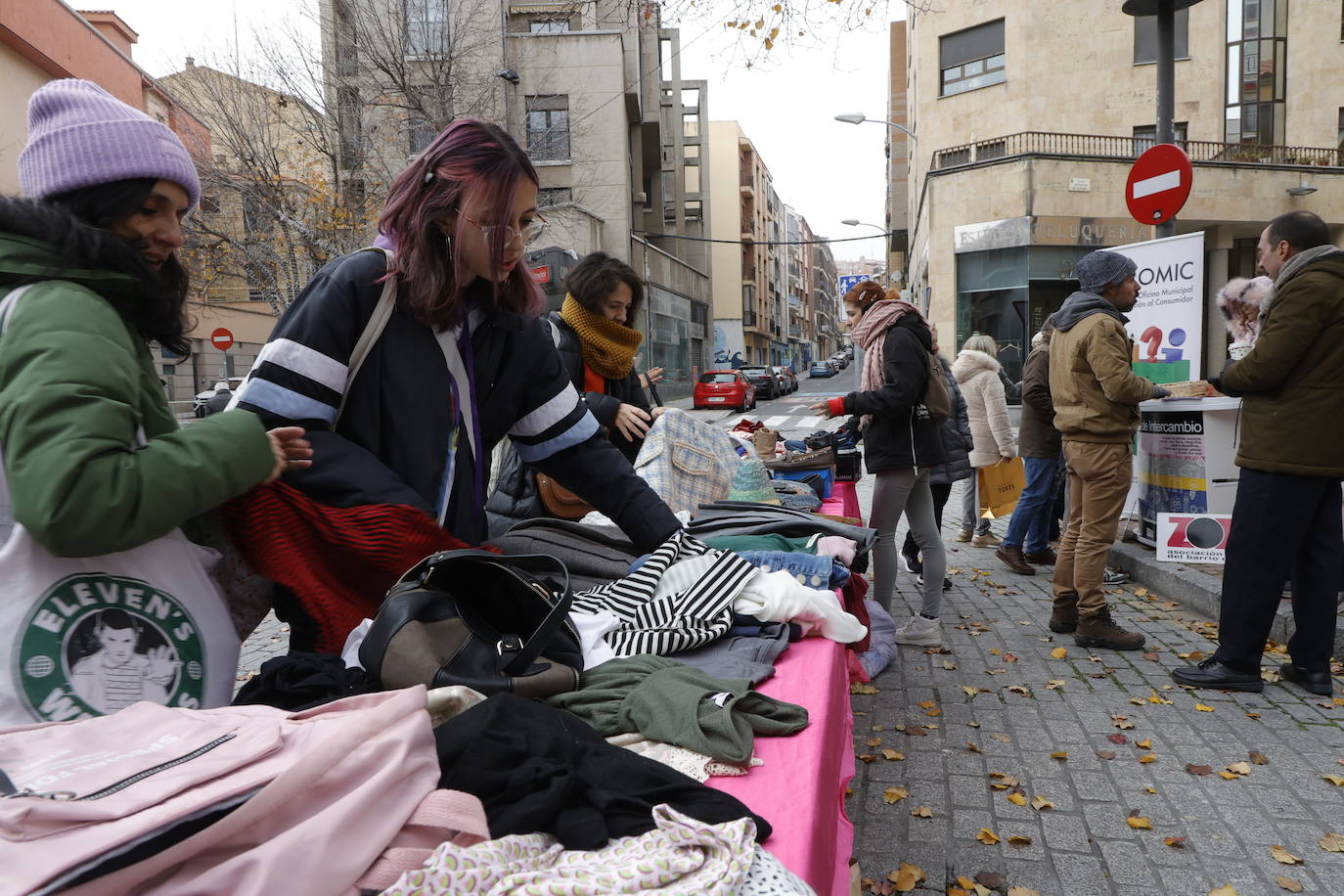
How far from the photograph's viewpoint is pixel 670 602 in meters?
2.15

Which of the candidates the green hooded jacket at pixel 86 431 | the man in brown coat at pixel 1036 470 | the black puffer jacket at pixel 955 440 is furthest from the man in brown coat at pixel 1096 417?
the green hooded jacket at pixel 86 431

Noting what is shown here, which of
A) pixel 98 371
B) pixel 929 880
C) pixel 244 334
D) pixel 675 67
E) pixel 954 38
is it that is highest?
pixel 675 67

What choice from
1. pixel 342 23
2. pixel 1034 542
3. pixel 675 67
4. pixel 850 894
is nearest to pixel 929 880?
pixel 850 894

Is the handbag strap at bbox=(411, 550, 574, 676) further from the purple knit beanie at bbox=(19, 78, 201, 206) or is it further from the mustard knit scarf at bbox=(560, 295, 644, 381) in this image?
the mustard knit scarf at bbox=(560, 295, 644, 381)

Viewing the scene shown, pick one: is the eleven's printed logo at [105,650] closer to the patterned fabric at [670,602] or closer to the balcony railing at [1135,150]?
the patterned fabric at [670,602]

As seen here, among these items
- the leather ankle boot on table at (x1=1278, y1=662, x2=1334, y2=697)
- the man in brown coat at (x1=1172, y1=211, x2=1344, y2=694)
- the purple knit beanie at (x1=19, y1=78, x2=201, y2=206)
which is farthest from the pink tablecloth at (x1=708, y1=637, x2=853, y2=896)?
the leather ankle boot on table at (x1=1278, y1=662, x2=1334, y2=697)

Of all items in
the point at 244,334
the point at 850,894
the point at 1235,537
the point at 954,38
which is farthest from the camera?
the point at 244,334

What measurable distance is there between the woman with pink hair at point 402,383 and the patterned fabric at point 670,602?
0.42 m

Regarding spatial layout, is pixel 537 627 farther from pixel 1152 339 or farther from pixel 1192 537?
pixel 1152 339

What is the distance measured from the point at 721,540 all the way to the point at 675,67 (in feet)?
141

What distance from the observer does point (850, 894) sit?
1862mm

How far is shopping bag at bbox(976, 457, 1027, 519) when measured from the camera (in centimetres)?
728

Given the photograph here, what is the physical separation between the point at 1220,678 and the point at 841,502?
2.14 metres

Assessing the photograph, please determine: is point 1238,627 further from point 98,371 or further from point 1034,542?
point 98,371
